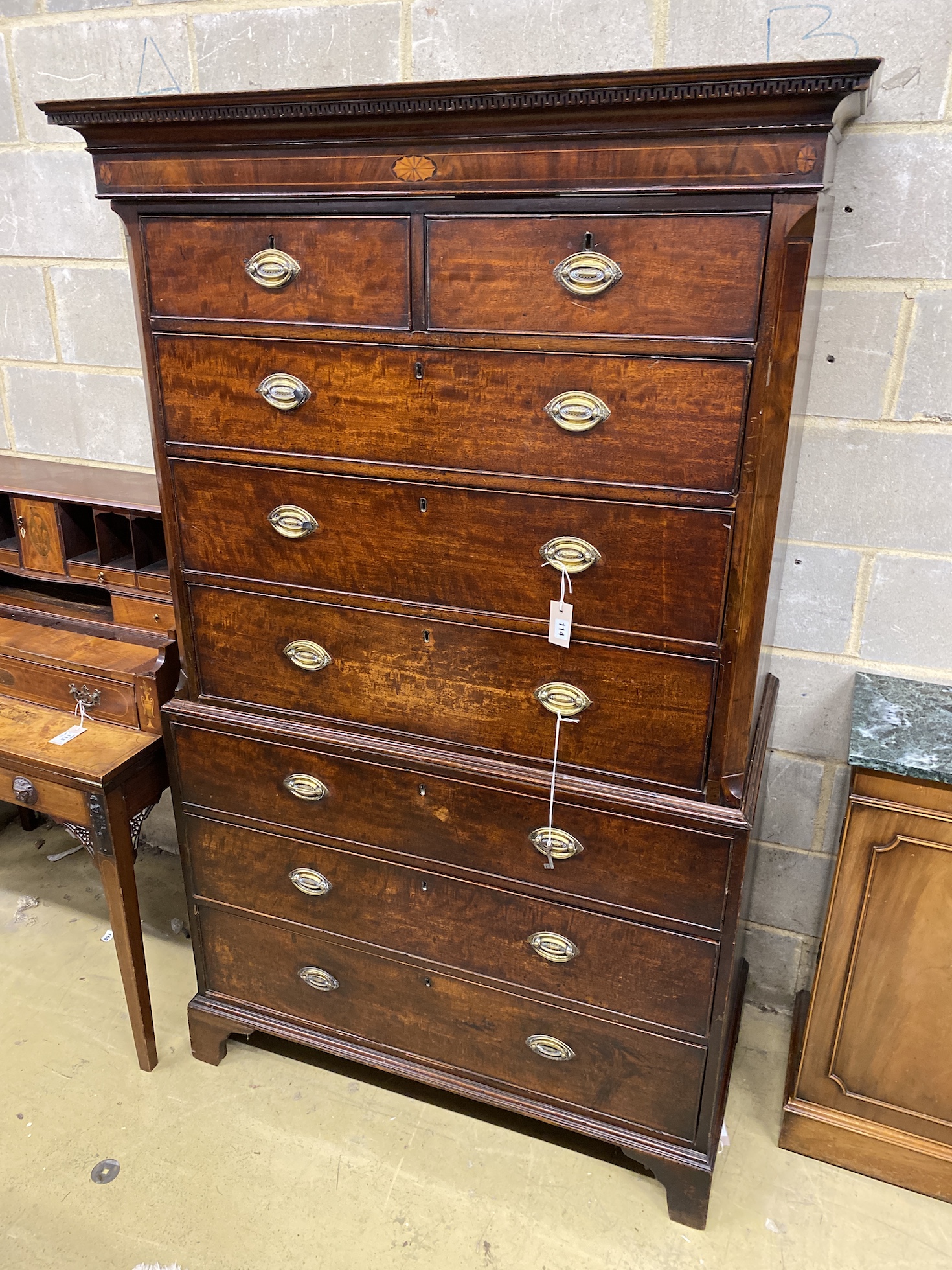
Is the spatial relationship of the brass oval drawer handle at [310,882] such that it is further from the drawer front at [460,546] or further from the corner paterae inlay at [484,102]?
the corner paterae inlay at [484,102]

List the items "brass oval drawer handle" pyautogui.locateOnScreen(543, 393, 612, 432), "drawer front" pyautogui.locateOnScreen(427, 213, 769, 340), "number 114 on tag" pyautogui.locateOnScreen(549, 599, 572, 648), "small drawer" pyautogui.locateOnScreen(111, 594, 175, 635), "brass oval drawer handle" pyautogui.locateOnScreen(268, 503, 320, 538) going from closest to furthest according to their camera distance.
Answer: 1. "drawer front" pyautogui.locateOnScreen(427, 213, 769, 340)
2. "brass oval drawer handle" pyautogui.locateOnScreen(543, 393, 612, 432)
3. "number 114 on tag" pyautogui.locateOnScreen(549, 599, 572, 648)
4. "brass oval drawer handle" pyautogui.locateOnScreen(268, 503, 320, 538)
5. "small drawer" pyautogui.locateOnScreen(111, 594, 175, 635)

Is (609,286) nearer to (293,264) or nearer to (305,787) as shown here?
(293,264)

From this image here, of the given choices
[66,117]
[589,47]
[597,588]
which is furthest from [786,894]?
[66,117]

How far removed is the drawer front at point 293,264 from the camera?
1.34m

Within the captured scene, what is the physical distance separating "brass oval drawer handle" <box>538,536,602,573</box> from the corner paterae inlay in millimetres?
584

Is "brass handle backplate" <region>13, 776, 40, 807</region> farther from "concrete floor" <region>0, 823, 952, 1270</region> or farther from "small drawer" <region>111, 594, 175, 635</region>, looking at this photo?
"concrete floor" <region>0, 823, 952, 1270</region>

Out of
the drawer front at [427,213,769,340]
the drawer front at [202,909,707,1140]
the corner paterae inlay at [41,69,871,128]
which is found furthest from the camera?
the drawer front at [202,909,707,1140]

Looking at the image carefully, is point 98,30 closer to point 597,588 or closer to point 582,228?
point 582,228

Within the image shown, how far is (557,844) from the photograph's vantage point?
1.56m

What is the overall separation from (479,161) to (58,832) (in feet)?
8.04

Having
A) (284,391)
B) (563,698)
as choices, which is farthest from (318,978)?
(284,391)

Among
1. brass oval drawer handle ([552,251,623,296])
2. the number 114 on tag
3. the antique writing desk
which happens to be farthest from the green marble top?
the antique writing desk

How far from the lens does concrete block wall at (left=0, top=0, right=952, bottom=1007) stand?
5.17ft

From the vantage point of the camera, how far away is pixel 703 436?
1267 millimetres
